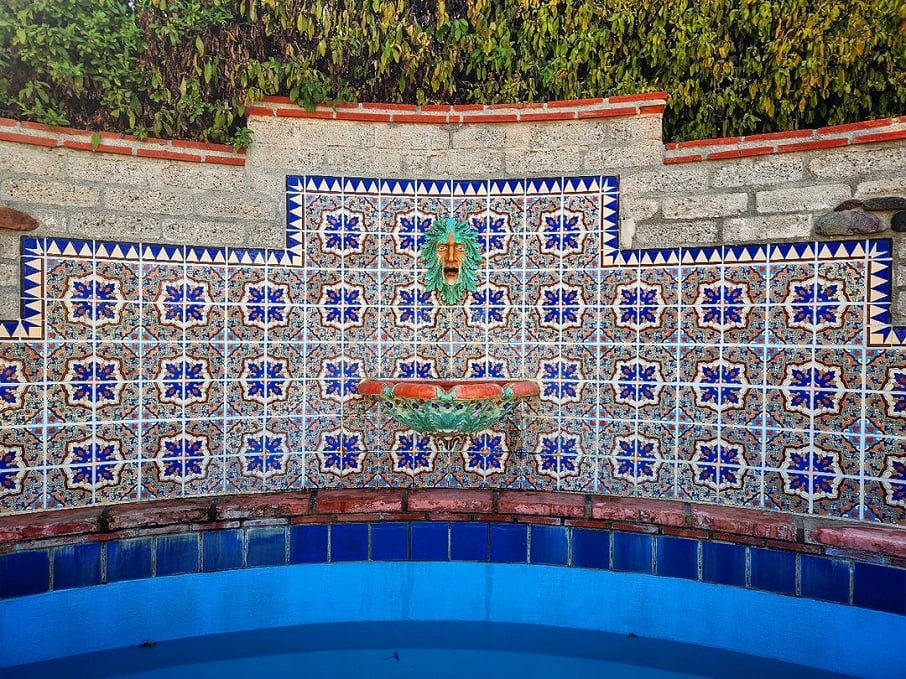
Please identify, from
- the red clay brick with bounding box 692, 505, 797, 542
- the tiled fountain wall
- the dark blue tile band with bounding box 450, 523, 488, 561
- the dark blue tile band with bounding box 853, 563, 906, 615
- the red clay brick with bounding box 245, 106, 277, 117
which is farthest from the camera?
the red clay brick with bounding box 245, 106, 277, 117

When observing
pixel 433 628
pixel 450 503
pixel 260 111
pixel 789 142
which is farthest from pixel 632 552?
pixel 260 111

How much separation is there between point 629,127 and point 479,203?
85 cm

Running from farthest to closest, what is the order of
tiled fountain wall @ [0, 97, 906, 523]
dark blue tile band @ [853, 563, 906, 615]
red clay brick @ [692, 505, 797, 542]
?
tiled fountain wall @ [0, 97, 906, 523]
red clay brick @ [692, 505, 797, 542]
dark blue tile band @ [853, 563, 906, 615]

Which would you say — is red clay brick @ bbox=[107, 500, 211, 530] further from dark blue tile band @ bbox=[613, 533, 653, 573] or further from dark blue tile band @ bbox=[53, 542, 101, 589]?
dark blue tile band @ bbox=[613, 533, 653, 573]

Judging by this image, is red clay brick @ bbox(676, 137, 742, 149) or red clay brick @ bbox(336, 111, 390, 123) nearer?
red clay brick @ bbox(676, 137, 742, 149)

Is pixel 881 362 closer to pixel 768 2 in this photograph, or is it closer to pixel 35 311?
pixel 768 2

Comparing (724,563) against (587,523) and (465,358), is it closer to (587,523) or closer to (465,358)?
(587,523)

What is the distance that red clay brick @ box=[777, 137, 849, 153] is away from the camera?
2.79 meters

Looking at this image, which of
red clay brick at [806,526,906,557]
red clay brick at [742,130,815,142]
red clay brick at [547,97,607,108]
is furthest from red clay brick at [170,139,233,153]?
red clay brick at [806,526,906,557]

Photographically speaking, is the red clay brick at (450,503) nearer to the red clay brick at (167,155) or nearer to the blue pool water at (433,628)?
the blue pool water at (433,628)

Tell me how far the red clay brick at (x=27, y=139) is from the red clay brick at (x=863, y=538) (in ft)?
12.6

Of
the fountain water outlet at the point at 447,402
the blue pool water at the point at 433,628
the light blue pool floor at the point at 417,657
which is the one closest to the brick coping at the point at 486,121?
the fountain water outlet at the point at 447,402

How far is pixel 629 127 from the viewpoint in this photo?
10.2ft

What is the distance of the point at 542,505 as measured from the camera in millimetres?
2994
